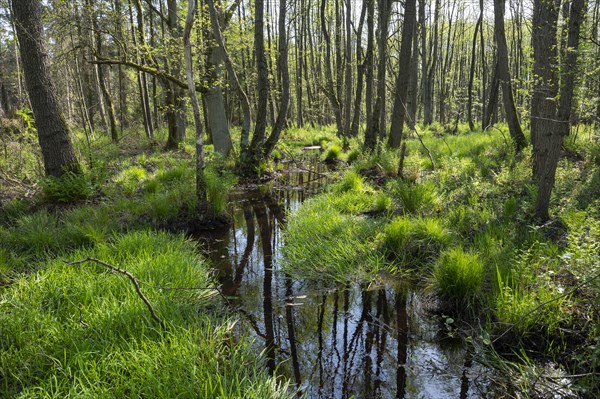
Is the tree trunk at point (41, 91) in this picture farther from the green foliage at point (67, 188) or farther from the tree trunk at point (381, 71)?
the tree trunk at point (381, 71)

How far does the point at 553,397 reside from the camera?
256 centimetres

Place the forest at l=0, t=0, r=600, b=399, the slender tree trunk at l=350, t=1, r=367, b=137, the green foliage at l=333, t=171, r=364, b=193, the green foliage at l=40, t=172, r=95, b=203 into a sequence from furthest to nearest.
A: the slender tree trunk at l=350, t=1, r=367, b=137
the green foliage at l=333, t=171, r=364, b=193
the green foliage at l=40, t=172, r=95, b=203
the forest at l=0, t=0, r=600, b=399

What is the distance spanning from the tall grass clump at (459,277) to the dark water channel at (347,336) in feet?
0.98

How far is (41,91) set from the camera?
668cm

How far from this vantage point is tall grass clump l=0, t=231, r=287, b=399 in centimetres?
240

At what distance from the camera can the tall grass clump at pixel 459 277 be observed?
376cm

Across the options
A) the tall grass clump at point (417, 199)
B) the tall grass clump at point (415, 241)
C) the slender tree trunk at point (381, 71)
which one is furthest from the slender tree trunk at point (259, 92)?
the tall grass clump at point (415, 241)

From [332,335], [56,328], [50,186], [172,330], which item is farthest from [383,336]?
[50,186]

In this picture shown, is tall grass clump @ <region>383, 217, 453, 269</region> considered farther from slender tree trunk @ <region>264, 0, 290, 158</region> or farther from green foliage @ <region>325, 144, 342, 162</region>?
green foliage @ <region>325, 144, 342, 162</region>

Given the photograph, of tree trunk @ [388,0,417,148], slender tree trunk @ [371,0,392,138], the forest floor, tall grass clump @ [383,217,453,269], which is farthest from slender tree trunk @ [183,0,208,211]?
slender tree trunk @ [371,0,392,138]

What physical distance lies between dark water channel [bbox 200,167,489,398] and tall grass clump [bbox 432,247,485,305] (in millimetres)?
298

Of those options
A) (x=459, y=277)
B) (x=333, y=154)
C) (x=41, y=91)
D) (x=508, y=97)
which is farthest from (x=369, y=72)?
(x=459, y=277)

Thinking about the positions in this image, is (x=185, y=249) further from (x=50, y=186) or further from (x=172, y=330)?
(x=50, y=186)

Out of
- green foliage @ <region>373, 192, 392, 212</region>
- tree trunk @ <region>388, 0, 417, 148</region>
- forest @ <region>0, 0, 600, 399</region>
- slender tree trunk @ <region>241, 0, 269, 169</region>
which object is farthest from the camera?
slender tree trunk @ <region>241, 0, 269, 169</region>
